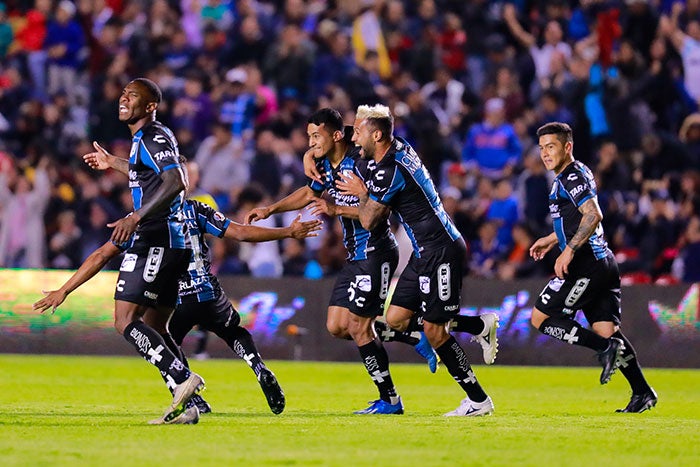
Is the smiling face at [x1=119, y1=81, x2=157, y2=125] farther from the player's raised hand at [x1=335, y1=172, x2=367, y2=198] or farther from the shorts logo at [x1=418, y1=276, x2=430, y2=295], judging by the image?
the shorts logo at [x1=418, y1=276, x2=430, y2=295]

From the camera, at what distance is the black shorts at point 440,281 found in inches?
452

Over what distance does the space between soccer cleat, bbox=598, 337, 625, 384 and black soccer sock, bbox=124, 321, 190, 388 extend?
3887 millimetres

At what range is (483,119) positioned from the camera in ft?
76.5

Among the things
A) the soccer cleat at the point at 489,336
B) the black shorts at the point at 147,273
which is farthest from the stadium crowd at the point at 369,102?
the black shorts at the point at 147,273

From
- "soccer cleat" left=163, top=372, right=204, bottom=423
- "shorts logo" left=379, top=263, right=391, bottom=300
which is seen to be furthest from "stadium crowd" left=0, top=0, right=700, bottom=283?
"soccer cleat" left=163, top=372, right=204, bottom=423

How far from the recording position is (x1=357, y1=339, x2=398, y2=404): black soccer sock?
39.0 feet

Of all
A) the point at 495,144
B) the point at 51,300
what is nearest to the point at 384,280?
the point at 51,300

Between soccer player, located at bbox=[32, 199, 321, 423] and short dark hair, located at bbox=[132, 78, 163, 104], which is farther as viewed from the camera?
soccer player, located at bbox=[32, 199, 321, 423]

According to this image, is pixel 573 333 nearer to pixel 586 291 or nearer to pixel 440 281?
pixel 586 291

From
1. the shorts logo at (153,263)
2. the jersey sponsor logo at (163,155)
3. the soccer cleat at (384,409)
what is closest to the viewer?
the jersey sponsor logo at (163,155)

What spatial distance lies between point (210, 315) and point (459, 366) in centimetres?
220

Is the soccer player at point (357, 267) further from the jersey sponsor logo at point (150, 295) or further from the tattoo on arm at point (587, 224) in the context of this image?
the jersey sponsor logo at point (150, 295)

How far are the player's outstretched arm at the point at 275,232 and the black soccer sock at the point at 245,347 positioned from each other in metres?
0.81

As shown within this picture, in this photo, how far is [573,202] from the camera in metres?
12.3
